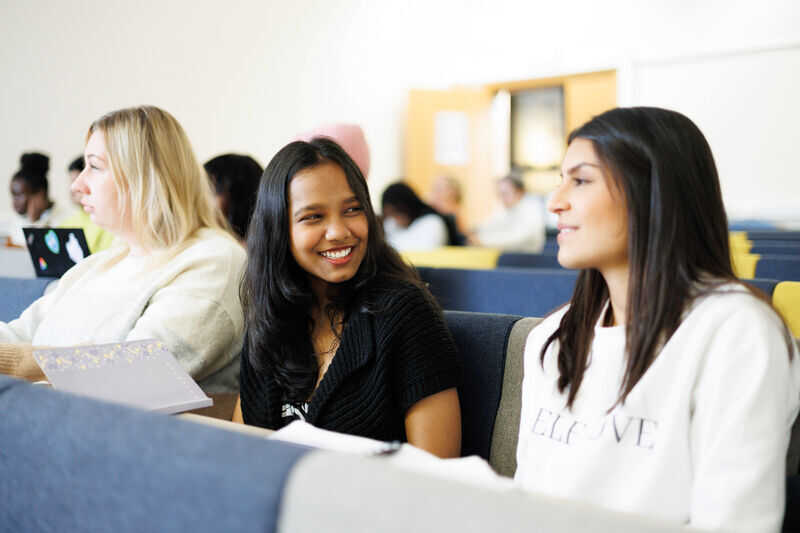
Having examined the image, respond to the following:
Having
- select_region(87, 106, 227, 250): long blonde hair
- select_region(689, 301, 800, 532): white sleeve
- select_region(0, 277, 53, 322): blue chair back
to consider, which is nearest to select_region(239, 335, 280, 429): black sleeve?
select_region(87, 106, 227, 250): long blonde hair

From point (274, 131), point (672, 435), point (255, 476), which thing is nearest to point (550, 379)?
point (672, 435)

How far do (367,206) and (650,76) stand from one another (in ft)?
22.1

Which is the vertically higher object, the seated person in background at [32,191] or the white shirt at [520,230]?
the seated person in background at [32,191]

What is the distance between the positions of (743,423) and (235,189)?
200cm

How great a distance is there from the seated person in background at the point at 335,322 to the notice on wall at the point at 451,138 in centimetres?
713

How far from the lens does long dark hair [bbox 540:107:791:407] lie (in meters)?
1.00

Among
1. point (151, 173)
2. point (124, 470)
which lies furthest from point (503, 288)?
point (124, 470)

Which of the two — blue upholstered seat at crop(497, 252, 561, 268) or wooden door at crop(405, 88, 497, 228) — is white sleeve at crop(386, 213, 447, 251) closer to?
blue upholstered seat at crop(497, 252, 561, 268)

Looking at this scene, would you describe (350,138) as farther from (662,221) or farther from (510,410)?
(662,221)

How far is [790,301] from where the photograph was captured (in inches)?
67.1

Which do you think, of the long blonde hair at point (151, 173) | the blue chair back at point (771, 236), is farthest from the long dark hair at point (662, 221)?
the blue chair back at point (771, 236)

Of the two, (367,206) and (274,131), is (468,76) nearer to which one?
(274,131)

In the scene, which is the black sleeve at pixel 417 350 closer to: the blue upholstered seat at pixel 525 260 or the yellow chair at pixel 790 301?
the yellow chair at pixel 790 301

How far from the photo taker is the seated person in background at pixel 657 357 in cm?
85
